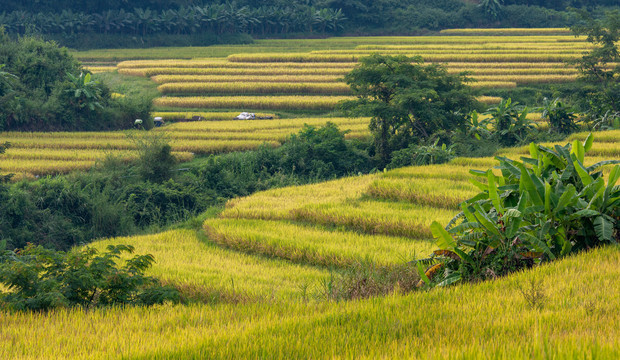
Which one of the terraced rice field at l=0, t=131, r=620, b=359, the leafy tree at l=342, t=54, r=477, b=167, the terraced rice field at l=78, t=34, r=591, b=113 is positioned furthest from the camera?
the terraced rice field at l=78, t=34, r=591, b=113

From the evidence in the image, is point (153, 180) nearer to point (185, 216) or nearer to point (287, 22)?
point (185, 216)

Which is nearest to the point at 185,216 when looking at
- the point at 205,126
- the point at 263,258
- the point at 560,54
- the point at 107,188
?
the point at 107,188

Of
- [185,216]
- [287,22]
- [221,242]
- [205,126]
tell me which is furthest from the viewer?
[287,22]

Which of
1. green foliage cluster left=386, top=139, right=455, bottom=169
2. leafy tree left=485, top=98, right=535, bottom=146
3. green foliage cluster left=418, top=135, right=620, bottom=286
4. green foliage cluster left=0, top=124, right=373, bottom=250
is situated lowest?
green foliage cluster left=0, top=124, right=373, bottom=250

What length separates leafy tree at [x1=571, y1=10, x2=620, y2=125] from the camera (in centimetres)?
1563

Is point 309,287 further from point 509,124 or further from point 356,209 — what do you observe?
point 509,124

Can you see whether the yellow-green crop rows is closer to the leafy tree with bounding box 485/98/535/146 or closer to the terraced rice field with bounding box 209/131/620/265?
the terraced rice field with bounding box 209/131/620/265

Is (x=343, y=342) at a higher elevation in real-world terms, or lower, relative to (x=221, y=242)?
higher

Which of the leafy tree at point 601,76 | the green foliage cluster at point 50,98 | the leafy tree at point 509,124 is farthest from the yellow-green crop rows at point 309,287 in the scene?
the leafy tree at point 601,76

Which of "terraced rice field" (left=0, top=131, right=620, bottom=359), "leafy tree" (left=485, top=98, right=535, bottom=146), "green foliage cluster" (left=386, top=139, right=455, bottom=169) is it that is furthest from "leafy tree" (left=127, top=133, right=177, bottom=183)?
"leafy tree" (left=485, top=98, right=535, bottom=146)

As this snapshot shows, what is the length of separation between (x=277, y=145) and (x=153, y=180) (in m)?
3.86

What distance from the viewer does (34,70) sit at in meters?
19.2

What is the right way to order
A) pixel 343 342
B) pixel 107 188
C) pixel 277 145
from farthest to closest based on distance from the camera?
1. pixel 277 145
2. pixel 107 188
3. pixel 343 342

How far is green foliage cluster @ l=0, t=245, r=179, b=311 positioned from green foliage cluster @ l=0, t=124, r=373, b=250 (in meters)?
6.12
